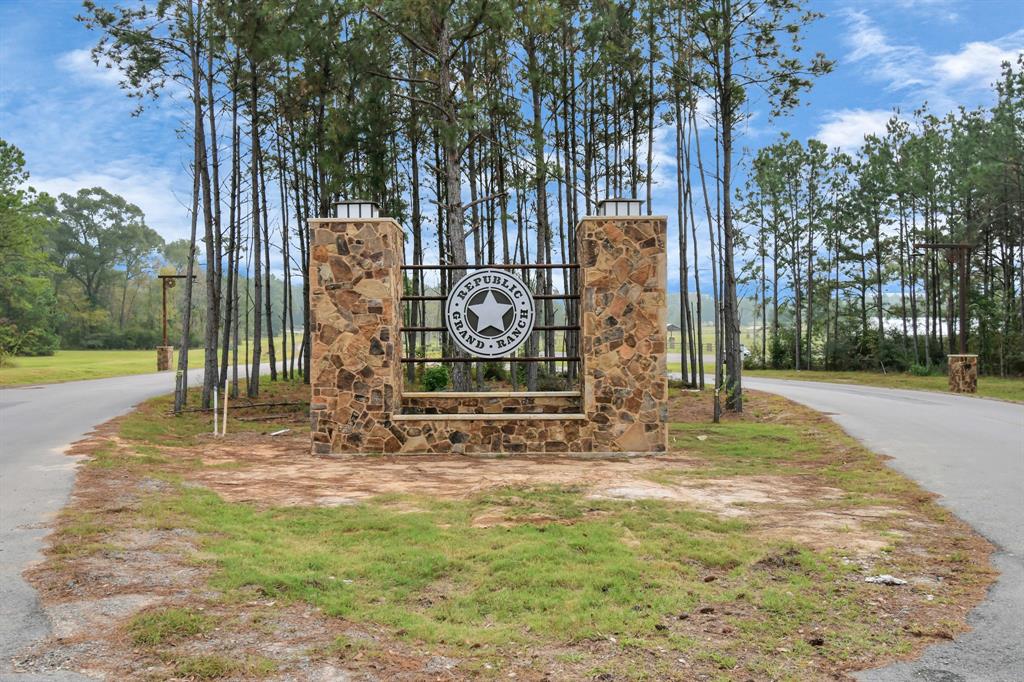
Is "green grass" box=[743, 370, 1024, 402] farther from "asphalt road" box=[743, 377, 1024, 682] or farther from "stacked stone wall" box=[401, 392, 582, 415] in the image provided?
"stacked stone wall" box=[401, 392, 582, 415]

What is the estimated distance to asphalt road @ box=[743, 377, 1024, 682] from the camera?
3459 millimetres

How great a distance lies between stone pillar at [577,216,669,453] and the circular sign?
95 centimetres

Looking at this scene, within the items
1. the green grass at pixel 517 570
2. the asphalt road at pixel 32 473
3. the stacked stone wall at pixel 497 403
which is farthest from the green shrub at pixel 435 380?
the green grass at pixel 517 570

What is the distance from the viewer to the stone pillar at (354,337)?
10.6m

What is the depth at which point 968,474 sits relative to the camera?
832 centimetres

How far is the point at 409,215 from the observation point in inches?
949

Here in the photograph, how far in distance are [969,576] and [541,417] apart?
6.41 meters

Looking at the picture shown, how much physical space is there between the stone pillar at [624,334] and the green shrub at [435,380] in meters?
10.1

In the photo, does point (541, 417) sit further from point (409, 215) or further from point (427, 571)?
point (409, 215)

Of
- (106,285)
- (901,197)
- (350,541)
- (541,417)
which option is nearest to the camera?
(350,541)

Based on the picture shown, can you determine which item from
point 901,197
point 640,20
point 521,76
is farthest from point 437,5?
point 901,197

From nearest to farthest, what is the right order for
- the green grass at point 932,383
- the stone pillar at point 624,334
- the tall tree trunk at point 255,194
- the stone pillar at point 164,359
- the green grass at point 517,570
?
1. the green grass at point 517,570
2. the stone pillar at point 624,334
3. the tall tree trunk at point 255,194
4. the green grass at point 932,383
5. the stone pillar at point 164,359

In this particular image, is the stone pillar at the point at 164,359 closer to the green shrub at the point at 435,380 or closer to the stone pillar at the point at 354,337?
the green shrub at the point at 435,380

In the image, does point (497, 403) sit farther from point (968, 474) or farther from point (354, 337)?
point (968, 474)
